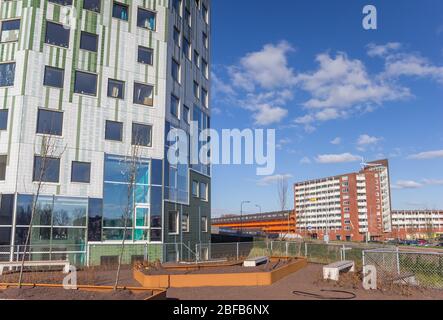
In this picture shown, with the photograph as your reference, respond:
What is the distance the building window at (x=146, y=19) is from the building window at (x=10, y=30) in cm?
803

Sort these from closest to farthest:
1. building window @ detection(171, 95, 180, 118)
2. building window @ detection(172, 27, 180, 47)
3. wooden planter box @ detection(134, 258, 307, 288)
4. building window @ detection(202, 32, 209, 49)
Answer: wooden planter box @ detection(134, 258, 307, 288) < building window @ detection(171, 95, 180, 118) < building window @ detection(172, 27, 180, 47) < building window @ detection(202, 32, 209, 49)

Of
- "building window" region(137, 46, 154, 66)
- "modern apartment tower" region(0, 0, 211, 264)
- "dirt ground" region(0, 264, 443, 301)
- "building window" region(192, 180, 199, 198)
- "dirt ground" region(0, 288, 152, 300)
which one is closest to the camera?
"dirt ground" region(0, 288, 152, 300)

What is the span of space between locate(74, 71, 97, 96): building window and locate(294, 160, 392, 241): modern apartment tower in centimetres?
10609

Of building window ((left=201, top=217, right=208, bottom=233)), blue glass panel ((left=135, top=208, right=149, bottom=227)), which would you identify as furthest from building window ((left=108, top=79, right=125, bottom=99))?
building window ((left=201, top=217, right=208, bottom=233))

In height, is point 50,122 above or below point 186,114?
below

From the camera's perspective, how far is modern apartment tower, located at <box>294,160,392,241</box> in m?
133

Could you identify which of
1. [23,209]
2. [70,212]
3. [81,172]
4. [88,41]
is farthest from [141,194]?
[88,41]

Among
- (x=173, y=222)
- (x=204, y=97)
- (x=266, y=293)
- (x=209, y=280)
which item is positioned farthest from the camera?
(x=204, y=97)

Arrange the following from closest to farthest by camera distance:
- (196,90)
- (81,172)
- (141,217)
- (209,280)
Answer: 1. (209,280)
2. (81,172)
3. (141,217)
4. (196,90)

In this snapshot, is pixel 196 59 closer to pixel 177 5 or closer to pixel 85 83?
pixel 177 5

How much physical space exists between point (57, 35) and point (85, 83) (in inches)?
137

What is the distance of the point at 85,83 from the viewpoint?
2742 centimetres

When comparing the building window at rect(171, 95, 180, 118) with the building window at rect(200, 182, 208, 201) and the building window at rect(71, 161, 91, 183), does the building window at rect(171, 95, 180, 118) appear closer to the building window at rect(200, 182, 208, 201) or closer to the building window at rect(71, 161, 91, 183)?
the building window at rect(200, 182, 208, 201)
